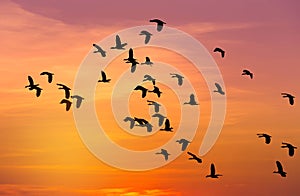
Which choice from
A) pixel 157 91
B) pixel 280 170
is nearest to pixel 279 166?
pixel 280 170

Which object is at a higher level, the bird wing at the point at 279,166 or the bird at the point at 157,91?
the bird at the point at 157,91

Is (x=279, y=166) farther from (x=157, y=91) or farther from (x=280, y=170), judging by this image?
(x=157, y=91)

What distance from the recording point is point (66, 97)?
12481 centimetres

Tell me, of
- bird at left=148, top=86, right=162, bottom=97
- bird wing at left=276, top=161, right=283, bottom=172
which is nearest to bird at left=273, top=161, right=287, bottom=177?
bird wing at left=276, top=161, right=283, bottom=172

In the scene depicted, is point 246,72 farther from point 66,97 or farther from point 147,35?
point 66,97

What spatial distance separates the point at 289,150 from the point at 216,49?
18656 millimetres

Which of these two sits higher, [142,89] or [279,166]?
[142,89]

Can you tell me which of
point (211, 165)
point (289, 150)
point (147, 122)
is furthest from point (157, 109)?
point (289, 150)

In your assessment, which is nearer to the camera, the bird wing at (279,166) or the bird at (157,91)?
the bird wing at (279,166)

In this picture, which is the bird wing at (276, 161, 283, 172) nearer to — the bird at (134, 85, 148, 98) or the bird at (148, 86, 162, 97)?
the bird at (148, 86, 162, 97)

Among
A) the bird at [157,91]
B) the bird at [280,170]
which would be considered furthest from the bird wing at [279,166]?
the bird at [157,91]

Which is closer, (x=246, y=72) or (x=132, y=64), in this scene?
(x=132, y=64)

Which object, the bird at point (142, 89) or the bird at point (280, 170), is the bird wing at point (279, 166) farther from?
the bird at point (142, 89)

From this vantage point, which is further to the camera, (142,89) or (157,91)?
(157,91)
